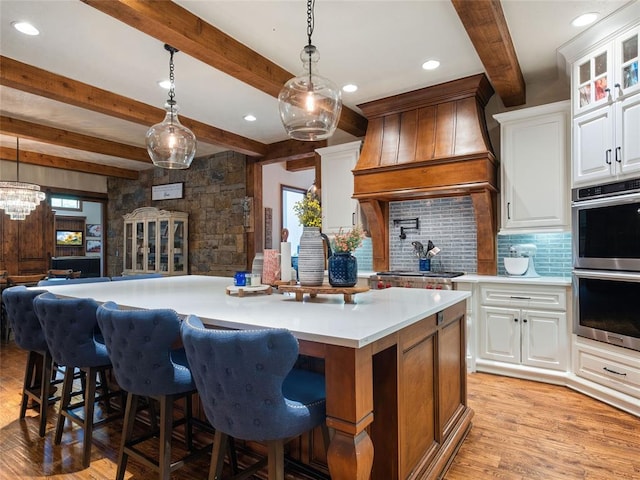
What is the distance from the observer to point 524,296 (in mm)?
3422

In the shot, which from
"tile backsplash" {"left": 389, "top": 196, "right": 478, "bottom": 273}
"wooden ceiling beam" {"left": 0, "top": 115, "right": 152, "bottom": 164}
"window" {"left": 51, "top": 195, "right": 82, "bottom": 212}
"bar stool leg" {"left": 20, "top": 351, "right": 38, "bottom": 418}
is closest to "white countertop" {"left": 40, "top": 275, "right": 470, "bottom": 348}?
"bar stool leg" {"left": 20, "top": 351, "right": 38, "bottom": 418}

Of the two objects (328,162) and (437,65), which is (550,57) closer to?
(437,65)

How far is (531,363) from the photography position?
3.43m

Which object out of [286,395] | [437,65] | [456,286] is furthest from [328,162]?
[286,395]

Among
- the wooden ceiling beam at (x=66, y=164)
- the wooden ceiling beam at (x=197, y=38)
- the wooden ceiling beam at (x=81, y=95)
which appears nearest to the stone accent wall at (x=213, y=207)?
the wooden ceiling beam at (x=66, y=164)

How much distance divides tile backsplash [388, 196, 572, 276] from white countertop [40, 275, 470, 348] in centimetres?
189

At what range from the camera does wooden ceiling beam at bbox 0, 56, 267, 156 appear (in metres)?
3.33

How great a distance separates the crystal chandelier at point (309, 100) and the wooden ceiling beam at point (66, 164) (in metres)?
6.30

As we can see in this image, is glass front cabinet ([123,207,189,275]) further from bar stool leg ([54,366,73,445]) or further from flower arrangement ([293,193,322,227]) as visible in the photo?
flower arrangement ([293,193,322,227])

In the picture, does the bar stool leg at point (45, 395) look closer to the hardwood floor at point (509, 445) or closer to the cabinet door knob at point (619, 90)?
the hardwood floor at point (509, 445)

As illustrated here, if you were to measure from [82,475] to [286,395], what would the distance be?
1.38 m

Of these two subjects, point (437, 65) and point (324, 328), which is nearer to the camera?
point (324, 328)

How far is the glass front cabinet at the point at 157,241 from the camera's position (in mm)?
6867

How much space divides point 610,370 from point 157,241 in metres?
6.70
